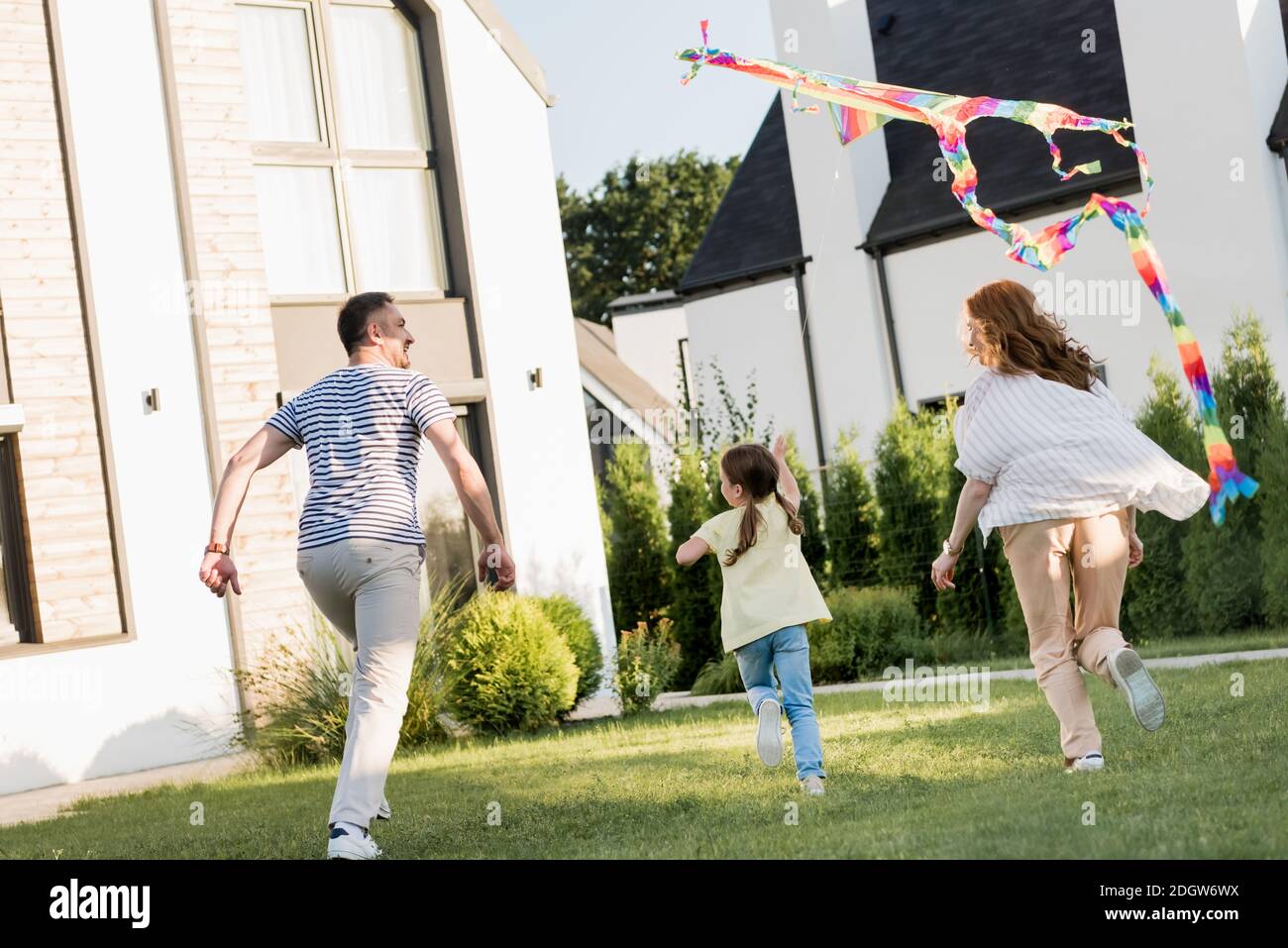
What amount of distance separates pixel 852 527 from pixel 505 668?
639cm

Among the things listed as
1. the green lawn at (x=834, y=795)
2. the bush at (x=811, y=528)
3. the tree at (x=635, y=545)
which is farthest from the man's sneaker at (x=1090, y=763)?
the tree at (x=635, y=545)

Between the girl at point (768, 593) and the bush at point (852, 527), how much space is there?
9.97 metres

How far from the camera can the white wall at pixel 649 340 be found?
138 ft

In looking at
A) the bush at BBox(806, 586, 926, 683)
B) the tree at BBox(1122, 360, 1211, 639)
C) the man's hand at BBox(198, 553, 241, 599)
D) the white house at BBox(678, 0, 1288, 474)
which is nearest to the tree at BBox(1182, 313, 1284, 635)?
the tree at BBox(1122, 360, 1211, 639)

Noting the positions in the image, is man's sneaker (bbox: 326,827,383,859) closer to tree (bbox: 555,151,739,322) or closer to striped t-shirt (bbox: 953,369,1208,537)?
striped t-shirt (bbox: 953,369,1208,537)

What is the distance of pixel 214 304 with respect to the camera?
1285cm

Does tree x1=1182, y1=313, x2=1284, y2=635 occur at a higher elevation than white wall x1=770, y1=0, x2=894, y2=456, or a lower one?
lower

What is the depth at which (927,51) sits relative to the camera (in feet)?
71.3

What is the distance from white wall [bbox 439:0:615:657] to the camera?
A: 46.8 feet

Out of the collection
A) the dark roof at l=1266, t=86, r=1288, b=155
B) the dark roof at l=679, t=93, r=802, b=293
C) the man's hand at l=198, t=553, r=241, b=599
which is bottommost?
the man's hand at l=198, t=553, r=241, b=599

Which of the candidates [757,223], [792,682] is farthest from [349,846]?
[757,223]

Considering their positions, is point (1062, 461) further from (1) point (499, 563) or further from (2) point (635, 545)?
(2) point (635, 545)

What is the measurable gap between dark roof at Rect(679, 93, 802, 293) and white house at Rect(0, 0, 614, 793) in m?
7.38
